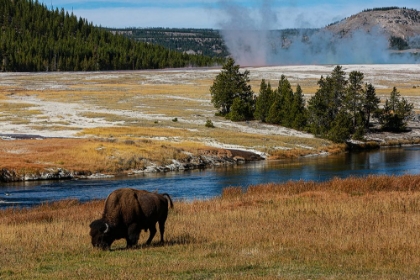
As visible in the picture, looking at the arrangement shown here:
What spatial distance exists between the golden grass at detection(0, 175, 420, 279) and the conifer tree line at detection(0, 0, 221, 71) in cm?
14399

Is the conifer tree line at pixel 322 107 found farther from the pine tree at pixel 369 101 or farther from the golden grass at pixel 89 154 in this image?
the golden grass at pixel 89 154

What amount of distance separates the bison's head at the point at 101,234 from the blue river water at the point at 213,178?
15949mm

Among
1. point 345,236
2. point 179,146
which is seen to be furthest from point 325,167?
point 345,236

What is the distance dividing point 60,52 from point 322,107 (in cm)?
11874

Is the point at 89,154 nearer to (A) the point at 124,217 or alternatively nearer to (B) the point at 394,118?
(A) the point at 124,217

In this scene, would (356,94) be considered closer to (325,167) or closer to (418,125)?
(418,125)

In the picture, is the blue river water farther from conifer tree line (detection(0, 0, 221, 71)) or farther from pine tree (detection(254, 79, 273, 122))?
conifer tree line (detection(0, 0, 221, 71))

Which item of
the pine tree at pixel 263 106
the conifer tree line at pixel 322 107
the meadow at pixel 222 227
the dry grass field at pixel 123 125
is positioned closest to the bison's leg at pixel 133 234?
the meadow at pixel 222 227

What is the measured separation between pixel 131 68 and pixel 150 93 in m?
83.5

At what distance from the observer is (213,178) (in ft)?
129

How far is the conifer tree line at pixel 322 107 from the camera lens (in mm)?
62656

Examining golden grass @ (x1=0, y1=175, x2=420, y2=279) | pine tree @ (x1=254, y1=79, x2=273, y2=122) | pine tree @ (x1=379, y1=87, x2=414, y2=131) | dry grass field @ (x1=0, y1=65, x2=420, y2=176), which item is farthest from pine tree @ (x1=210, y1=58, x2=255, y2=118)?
golden grass @ (x1=0, y1=175, x2=420, y2=279)

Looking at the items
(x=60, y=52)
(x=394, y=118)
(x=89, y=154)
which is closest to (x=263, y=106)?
(x=394, y=118)

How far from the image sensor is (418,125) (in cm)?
7188
